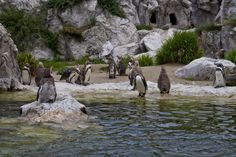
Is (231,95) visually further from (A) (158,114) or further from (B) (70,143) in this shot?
(B) (70,143)

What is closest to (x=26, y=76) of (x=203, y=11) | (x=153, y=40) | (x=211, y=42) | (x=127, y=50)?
(x=127, y=50)

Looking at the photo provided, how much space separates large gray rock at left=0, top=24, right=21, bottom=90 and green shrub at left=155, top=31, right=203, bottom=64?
9047 mm

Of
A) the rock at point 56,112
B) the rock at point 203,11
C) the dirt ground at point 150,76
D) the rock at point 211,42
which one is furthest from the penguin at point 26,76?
the rock at point 203,11

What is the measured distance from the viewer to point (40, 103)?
43.5 ft

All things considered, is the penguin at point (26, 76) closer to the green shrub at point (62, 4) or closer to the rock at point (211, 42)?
the rock at point (211, 42)

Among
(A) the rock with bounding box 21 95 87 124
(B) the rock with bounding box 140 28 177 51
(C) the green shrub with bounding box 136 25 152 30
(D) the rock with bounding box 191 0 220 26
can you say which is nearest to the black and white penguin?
(A) the rock with bounding box 21 95 87 124

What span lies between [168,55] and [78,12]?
1218cm

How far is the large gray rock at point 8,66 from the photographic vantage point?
66.9 feet

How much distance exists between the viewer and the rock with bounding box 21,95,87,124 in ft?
40.8

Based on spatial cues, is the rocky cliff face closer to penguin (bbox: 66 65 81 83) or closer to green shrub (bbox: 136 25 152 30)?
green shrub (bbox: 136 25 152 30)

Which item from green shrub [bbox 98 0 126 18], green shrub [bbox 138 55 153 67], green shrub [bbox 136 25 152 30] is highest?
green shrub [bbox 98 0 126 18]

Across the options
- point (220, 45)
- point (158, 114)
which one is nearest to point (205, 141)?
point (158, 114)

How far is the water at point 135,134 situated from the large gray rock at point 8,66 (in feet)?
19.8

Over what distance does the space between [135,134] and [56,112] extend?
2657mm
